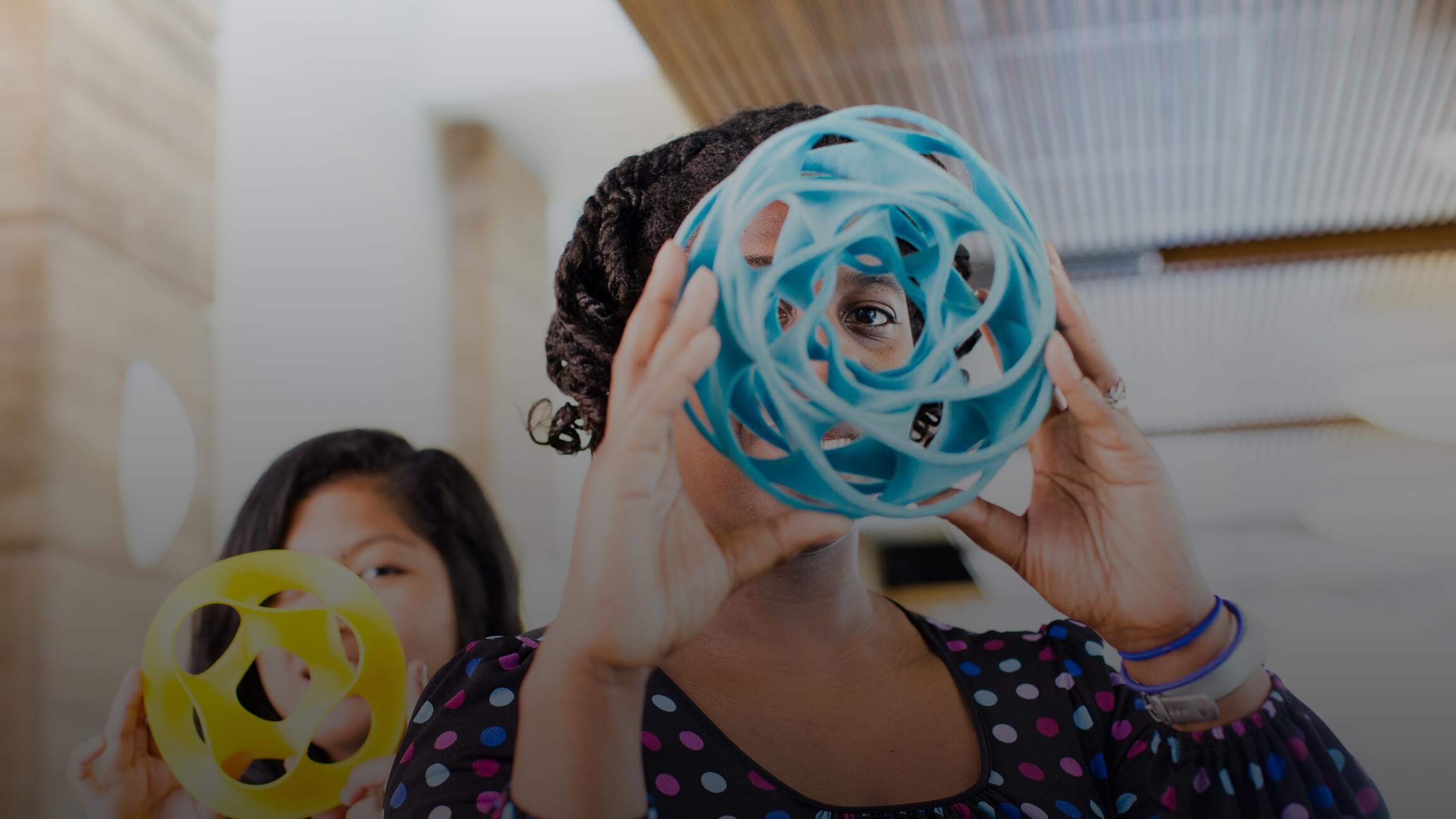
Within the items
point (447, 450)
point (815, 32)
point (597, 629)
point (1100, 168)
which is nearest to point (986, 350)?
point (1100, 168)

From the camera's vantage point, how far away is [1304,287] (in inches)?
82.7

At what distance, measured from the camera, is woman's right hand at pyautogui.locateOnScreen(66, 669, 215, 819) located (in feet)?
4.93

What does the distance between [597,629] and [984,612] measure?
1340 millimetres

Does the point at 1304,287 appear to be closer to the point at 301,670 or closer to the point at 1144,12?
the point at 1144,12

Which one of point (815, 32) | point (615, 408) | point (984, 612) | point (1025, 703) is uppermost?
point (815, 32)

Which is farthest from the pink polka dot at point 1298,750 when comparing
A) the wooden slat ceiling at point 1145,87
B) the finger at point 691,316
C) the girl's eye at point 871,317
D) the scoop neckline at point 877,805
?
the wooden slat ceiling at point 1145,87

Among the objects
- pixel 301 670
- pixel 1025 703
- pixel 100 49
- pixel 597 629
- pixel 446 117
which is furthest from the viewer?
pixel 446 117

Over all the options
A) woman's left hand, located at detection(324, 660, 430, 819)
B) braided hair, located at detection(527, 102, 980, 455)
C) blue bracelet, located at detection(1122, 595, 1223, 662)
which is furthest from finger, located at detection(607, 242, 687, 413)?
woman's left hand, located at detection(324, 660, 430, 819)

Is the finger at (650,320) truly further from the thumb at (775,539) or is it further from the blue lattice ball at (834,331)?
the thumb at (775,539)

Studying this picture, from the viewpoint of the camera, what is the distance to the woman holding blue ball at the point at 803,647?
828 millimetres

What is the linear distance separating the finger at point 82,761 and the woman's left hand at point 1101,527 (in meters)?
1.17

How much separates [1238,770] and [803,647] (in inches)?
15.3

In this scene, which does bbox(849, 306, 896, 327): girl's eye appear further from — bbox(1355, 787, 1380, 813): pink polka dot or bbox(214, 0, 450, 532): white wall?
bbox(214, 0, 450, 532): white wall

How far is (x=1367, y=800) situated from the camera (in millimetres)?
1008
